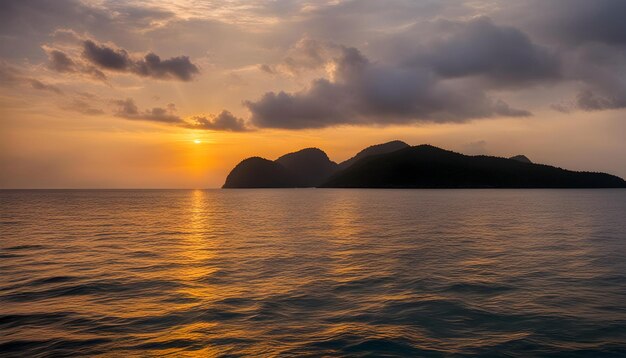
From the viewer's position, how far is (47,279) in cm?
2841

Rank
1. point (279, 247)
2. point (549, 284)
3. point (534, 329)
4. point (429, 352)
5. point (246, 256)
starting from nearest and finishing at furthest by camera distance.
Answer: point (429, 352)
point (534, 329)
point (549, 284)
point (246, 256)
point (279, 247)

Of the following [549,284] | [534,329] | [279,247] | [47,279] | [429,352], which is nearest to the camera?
[429,352]

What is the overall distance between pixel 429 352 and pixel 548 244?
120 feet

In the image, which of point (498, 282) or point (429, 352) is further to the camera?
point (498, 282)

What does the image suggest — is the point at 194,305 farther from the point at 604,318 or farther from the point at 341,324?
the point at 604,318

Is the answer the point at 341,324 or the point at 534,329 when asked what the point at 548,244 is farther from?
the point at 341,324

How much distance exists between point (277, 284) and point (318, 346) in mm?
10860

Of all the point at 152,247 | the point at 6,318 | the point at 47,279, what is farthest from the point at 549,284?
the point at 152,247

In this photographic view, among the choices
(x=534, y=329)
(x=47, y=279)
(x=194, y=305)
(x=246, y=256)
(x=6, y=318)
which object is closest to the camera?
(x=534, y=329)

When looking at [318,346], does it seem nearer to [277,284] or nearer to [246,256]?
[277,284]

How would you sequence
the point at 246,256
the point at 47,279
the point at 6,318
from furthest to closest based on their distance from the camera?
the point at 246,256 → the point at 47,279 → the point at 6,318

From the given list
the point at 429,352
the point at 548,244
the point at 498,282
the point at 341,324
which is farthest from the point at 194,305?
the point at 548,244

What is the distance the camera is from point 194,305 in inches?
860

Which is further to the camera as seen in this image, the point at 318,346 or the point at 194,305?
the point at 194,305
